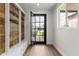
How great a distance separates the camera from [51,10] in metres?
5.20

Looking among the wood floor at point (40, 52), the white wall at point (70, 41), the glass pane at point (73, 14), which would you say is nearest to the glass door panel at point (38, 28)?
the wood floor at point (40, 52)

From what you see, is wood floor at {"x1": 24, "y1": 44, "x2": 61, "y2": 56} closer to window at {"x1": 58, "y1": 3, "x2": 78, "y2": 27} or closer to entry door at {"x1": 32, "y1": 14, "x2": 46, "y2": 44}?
window at {"x1": 58, "y1": 3, "x2": 78, "y2": 27}

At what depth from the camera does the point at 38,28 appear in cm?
527

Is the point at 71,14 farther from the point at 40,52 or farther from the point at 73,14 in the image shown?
the point at 40,52

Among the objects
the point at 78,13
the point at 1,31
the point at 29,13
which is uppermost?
the point at 29,13

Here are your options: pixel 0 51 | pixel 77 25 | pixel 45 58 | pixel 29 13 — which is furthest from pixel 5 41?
pixel 29 13

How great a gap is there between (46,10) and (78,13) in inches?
117

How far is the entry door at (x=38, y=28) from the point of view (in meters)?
5.02

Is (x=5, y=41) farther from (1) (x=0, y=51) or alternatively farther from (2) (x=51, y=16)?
(2) (x=51, y=16)

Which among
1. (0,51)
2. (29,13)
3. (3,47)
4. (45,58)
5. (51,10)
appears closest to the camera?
(45,58)

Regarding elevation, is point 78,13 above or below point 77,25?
above

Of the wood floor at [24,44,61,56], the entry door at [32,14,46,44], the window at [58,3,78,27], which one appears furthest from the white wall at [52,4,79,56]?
the entry door at [32,14,46,44]

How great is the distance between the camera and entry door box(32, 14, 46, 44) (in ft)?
16.5

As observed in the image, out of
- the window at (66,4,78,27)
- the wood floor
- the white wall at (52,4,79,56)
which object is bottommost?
the wood floor
